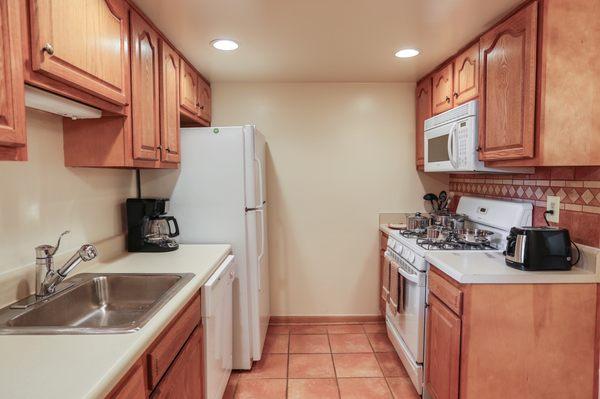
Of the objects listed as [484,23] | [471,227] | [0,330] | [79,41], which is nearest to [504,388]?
[471,227]

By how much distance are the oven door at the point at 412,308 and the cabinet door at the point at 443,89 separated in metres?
1.19

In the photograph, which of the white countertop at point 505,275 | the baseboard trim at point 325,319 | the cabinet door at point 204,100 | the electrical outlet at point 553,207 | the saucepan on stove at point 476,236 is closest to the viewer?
the white countertop at point 505,275

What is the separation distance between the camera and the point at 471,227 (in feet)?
8.73

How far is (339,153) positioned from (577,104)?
6.10 feet

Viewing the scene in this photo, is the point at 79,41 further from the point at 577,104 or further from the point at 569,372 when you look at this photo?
the point at 569,372

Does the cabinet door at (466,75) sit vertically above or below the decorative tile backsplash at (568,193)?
above

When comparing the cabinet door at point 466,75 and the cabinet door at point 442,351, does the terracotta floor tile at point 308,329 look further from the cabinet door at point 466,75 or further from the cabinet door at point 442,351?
the cabinet door at point 466,75

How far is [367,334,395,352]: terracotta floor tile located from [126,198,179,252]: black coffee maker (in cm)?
176

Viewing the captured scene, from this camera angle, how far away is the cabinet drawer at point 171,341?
→ 1.17 m

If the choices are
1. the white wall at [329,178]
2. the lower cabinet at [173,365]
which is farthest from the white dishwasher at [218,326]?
the white wall at [329,178]

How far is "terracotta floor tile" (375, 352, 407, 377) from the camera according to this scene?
2.49m

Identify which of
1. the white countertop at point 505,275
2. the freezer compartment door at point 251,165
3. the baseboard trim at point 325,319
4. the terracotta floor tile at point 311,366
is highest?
the freezer compartment door at point 251,165

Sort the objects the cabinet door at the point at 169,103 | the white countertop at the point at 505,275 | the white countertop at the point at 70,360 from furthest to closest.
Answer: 1. the cabinet door at the point at 169,103
2. the white countertop at the point at 505,275
3. the white countertop at the point at 70,360

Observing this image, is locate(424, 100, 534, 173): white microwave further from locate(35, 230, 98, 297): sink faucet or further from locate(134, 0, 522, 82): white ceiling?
locate(35, 230, 98, 297): sink faucet
